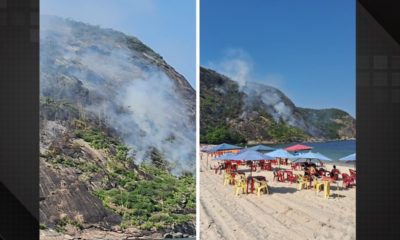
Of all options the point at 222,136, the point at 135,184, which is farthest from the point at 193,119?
the point at 135,184

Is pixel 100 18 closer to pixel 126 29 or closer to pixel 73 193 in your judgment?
pixel 126 29

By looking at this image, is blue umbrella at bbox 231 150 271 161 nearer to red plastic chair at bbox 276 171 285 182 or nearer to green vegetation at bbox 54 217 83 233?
red plastic chair at bbox 276 171 285 182

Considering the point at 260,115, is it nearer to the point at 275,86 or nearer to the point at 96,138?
the point at 275,86

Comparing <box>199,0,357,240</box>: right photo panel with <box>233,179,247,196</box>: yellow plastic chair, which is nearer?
<box>233,179,247,196</box>: yellow plastic chair

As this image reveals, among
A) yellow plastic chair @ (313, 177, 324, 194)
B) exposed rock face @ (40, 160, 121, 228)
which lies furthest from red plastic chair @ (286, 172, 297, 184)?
exposed rock face @ (40, 160, 121, 228)

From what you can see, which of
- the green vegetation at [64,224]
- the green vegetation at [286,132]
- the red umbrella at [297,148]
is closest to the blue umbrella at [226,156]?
the red umbrella at [297,148]

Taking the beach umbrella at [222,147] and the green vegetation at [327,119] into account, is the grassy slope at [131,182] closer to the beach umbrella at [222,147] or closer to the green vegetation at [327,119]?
the beach umbrella at [222,147]

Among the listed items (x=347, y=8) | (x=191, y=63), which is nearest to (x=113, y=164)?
(x=191, y=63)
